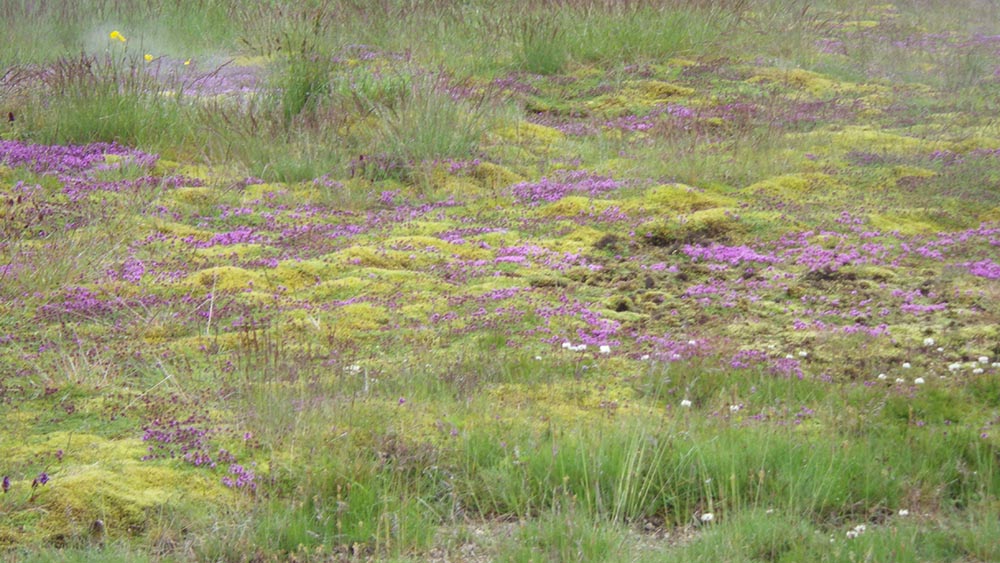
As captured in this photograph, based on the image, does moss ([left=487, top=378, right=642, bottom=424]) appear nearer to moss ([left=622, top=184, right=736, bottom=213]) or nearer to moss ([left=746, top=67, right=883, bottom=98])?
moss ([left=622, top=184, right=736, bottom=213])

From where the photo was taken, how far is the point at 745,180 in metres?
8.32

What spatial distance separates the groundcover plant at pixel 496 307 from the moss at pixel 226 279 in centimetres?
2

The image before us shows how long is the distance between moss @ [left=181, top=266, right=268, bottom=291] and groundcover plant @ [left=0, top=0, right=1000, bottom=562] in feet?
0.08

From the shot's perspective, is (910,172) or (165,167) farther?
(910,172)

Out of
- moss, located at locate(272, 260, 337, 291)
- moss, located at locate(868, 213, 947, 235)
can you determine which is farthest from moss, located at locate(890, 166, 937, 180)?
moss, located at locate(272, 260, 337, 291)

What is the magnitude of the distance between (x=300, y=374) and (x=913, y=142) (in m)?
6.84

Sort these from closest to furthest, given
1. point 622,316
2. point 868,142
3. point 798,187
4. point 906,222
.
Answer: point 622,316, point 906,222, point 798,187, point 868,142

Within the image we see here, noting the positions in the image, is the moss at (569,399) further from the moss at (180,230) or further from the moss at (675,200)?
the moss at (180,230)

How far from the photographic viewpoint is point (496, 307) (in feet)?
18.8

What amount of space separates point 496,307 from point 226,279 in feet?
5.16

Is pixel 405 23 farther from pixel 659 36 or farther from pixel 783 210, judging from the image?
pixel 783 210

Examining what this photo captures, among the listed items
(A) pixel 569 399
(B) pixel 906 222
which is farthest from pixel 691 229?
(A) pixel 569 399

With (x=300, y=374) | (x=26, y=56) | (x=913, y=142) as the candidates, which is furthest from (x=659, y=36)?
(x=300, y=374)

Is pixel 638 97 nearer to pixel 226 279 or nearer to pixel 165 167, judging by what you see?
pixel 165 167
